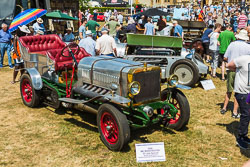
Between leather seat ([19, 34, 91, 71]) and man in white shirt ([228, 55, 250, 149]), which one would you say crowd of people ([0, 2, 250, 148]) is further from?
leather seat ([19, 34, 91, 71])

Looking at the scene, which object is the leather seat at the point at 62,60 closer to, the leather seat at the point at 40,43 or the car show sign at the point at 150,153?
the leather seat at the point at 40,43

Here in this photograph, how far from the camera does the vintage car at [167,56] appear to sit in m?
7.71

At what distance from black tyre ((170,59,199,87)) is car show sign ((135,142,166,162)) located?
12.8 feet

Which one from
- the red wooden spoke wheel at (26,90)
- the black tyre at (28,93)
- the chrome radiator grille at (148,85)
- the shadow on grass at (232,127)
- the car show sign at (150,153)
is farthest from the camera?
the red wooden spoke wheel at (26,90)

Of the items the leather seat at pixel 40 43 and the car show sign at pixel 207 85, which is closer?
the leather seat at pixel 40 43

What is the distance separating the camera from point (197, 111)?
20.3 feet

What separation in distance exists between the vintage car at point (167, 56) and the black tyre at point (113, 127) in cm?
366

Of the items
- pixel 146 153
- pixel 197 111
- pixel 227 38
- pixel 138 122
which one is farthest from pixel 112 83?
pixel 227 38

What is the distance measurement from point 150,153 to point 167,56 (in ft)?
14.6

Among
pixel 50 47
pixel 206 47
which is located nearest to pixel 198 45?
pixel 206 47

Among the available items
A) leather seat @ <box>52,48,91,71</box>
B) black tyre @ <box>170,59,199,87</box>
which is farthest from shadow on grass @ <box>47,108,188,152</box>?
black tyre @ <box>170,59,199,87</box>

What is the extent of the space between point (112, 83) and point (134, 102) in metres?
0.48

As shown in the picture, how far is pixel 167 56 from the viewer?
808 centimetres

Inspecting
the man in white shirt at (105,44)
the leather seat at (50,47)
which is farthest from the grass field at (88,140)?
the man in white shirt at (105,44)
